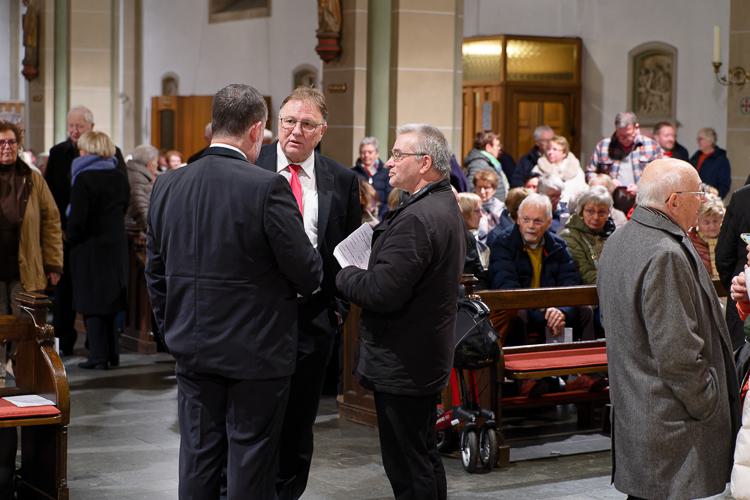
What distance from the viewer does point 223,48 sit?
19.1m

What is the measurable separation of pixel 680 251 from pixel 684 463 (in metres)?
0.68

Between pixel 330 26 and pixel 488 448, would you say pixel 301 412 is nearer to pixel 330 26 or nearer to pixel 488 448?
pixel 488 448

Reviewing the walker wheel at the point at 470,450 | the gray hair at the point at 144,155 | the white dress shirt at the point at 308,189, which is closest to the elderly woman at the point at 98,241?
the gray hair at the point at 144,155

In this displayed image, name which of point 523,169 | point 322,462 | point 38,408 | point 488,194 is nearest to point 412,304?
point 38,408

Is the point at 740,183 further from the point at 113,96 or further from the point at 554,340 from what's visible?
the point at 113,96

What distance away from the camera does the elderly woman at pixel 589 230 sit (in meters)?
7.39

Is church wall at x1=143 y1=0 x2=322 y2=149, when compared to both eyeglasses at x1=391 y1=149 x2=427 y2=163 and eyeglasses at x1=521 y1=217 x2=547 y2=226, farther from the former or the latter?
eyeglasses at x1=391 y1=149 x2=427 y2=163

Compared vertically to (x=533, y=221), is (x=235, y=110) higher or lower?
higher

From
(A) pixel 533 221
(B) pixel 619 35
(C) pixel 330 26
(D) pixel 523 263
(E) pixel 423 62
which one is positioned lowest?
(D) pixel 523 263

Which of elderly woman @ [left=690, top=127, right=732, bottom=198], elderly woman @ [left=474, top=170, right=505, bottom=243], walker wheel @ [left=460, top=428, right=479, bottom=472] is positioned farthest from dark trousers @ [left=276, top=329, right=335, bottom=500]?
elderly woman @ [left=690, top=127, right=732, bottom=198]

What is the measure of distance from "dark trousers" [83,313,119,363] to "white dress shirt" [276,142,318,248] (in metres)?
4.30

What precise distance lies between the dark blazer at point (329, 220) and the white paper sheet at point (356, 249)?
128 millimetres

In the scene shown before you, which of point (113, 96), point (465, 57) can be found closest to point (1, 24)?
point (113, 96)

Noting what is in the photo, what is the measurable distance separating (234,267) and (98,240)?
5.02 meters
